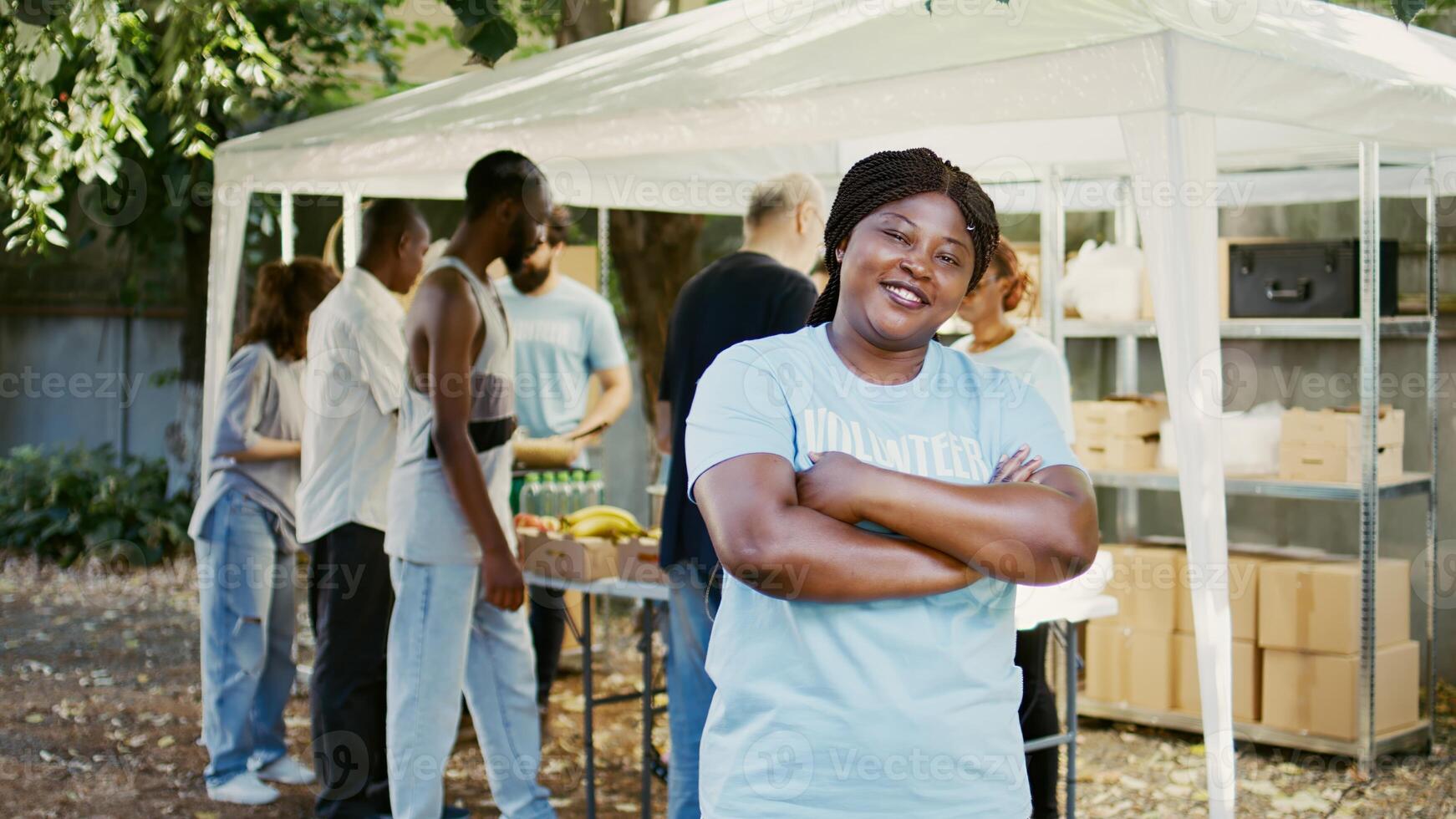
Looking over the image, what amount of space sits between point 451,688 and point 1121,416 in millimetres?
3317

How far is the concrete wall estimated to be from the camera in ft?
39.6

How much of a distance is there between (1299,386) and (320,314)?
456 centimetres

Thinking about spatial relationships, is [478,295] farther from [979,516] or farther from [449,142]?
[979,516]

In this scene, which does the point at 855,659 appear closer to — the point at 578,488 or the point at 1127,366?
the point at 578,488

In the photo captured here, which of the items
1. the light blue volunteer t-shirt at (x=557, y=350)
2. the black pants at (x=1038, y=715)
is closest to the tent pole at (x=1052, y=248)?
the light blue volunteer t-shirt at (x=557, y=350)

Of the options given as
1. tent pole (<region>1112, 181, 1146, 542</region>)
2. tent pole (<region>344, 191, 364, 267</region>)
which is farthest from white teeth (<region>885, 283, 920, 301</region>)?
tent pole (<region>1112, 181, 1146, 542</region>)

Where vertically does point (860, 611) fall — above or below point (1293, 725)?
above

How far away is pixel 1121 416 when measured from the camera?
6.09 meters

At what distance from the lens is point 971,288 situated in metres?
2.06

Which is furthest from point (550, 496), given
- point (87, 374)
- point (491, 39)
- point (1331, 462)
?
point (87, 374)

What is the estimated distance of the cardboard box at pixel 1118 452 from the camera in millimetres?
6098

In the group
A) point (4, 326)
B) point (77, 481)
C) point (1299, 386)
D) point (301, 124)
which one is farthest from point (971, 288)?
point (4, 326)

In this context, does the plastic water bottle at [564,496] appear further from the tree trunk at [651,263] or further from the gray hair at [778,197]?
the gray hair at [778,197]

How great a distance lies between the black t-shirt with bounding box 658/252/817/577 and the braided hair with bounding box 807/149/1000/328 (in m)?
1.51
